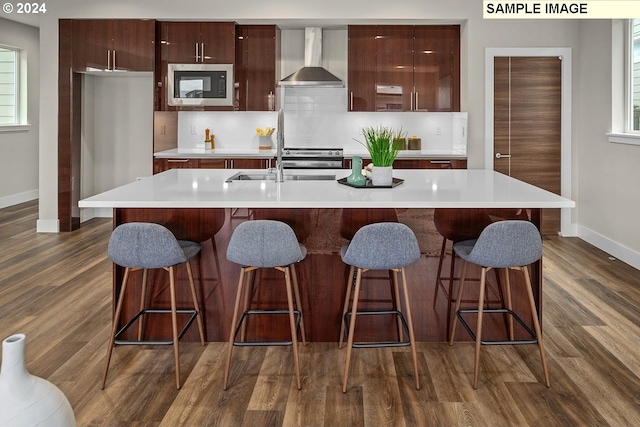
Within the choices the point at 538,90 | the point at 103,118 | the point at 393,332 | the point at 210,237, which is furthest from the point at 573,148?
the point at 103,118

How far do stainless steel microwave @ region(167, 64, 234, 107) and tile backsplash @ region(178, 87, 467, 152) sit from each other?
56cm

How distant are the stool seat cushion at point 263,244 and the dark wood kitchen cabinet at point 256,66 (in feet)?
13.0

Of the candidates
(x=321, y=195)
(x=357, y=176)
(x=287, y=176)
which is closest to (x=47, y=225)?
(x=287, y=176)

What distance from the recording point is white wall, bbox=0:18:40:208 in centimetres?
809

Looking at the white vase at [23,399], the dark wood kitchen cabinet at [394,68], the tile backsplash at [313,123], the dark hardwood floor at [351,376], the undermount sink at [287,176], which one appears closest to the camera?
the white vase at [23,399]

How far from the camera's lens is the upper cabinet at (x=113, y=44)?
6.21 meters

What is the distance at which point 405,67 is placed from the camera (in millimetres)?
6379

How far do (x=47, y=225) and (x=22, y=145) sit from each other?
2726 millimetres

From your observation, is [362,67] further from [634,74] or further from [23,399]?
[23,399]

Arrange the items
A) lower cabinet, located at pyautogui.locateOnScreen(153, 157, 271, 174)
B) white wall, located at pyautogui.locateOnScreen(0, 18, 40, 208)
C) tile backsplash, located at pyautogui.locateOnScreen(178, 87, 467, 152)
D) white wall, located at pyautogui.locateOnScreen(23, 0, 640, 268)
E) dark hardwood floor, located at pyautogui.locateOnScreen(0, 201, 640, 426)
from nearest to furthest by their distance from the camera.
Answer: dark hardwood floor, located at pyautogui.locateOnScreen(0, 201, 640, 426)
white wall, located at pyautogui.locateOnScreen(23, 0, 640, 268)
lower cabinet, located at pyautogui.locateOnScreen(153, 157, 271, 174)
tile backsplash, located at pyautogui.locateOnScreen(178, 87, 467, 152)
white wall, located at pyautogui.locateOnScreen(0, 18, 40, 208)

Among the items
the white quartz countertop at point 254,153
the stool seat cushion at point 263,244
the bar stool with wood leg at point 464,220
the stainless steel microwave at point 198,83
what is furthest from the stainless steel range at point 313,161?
the stool seat cushion at point 263,244

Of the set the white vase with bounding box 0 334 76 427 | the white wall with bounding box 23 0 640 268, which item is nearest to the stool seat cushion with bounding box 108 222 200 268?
the white vase with bounding box 0 334 76 427

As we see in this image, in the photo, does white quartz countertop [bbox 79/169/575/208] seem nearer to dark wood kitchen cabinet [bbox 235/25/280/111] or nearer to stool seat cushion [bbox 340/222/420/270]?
stool seat cushion [bbox 340/222/420/270]

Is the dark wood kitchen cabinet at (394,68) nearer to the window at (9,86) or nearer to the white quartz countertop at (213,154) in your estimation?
the white quartz countertop at (213,154)
